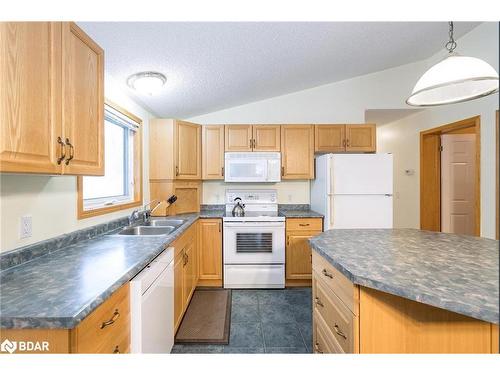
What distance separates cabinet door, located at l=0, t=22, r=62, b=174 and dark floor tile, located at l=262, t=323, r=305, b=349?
1835 millimetres

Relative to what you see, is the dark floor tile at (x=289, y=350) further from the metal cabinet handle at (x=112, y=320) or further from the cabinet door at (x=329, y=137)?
the cabinet door at (x=329, y=137)

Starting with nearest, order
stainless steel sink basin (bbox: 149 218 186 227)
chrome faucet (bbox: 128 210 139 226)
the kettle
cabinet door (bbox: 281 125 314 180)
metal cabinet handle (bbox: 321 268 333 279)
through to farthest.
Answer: metal cabinet handle (bbox: 321 268 333 279) < chrome faucet (bbox: 128 210 139 226) < stainless steel sink basin (bbox: 149 218 186 227) < the kettle < cabinet door (bbox: 281 125 314 180)

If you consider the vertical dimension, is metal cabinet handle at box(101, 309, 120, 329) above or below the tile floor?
above

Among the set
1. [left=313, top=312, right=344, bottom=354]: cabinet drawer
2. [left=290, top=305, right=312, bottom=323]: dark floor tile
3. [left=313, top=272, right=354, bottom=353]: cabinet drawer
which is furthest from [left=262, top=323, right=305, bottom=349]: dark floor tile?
[left=313, top=272, right=354, bottom=353]: cabinet drawer

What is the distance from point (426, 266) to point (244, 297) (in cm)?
199

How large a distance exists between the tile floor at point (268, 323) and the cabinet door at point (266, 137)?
5.87ft

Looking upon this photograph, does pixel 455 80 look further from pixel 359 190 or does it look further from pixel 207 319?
pixel 207 319

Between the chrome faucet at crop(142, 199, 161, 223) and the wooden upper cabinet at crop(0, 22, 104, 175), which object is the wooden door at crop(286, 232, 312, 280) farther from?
the wooden upper cabinet at crop(0, 22, 104, 175)

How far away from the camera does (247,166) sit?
297cm

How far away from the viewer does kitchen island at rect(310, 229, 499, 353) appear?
0.72 meters

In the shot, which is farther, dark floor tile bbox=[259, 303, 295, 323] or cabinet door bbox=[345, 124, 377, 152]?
cabinet door bbox=[345, 124, 377, 152]

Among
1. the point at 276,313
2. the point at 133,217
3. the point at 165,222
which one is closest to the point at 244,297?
the point at 276,313

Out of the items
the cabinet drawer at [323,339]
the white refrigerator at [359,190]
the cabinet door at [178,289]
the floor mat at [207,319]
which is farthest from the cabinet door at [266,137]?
the cabinet drawer at [323,339]

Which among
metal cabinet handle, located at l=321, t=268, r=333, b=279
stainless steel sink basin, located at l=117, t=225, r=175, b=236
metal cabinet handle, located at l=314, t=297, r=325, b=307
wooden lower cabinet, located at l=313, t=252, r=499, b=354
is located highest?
stainless steel sink basin, located at l=117, t=225, r=175, b=236
